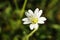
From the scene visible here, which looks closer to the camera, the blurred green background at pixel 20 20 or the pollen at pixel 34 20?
the pollen at pixel 34 20

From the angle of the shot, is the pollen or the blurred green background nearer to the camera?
the pollen

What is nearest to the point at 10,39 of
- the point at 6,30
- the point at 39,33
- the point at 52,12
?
the point at 6,30

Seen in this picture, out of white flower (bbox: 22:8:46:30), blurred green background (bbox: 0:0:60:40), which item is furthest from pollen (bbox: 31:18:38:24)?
blurred green background (bbox: 0:0:60:40)

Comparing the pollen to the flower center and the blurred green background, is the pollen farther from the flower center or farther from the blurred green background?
the blurred green background

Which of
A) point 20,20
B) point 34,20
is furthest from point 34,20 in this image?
point 20,20

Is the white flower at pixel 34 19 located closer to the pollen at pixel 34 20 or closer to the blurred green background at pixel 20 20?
the pollen at pixel 34 20

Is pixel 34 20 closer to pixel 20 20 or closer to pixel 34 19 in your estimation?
pixel 34 19

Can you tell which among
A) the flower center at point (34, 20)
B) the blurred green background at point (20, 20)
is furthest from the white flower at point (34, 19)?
the blurred green background at point (20, 20)

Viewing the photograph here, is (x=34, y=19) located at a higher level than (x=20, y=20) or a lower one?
lower

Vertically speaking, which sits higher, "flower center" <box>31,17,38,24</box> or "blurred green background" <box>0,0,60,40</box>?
"blurred green background" <box>0,0,60,40</box>
